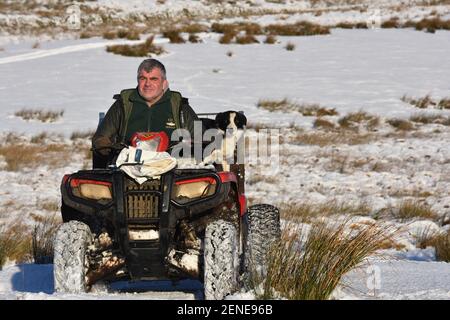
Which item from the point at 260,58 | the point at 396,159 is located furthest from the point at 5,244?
the point at 260,58

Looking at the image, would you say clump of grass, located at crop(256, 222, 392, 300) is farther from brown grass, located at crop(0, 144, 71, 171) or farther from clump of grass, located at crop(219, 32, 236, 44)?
clump of grass, located at crop(219, 32, 236, 44)

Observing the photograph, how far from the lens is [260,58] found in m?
25.7

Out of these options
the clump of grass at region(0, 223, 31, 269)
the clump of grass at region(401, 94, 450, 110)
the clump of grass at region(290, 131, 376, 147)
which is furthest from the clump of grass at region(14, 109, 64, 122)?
the clump of grass at region(0, 223, 31, 269)

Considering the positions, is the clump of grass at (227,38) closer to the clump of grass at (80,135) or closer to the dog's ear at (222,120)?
the clump of grass at (80,135)

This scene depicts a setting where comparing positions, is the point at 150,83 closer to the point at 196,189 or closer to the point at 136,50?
the point at 196,189

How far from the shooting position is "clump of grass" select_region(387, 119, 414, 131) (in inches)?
633

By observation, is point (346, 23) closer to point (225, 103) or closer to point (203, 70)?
point (203, 70)

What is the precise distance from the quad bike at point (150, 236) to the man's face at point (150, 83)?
3.29 ft

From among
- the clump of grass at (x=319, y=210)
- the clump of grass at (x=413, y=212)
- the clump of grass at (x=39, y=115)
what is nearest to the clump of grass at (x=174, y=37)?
the clump of grass at (x=39, y=115)

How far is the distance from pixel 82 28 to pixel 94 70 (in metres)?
14.3

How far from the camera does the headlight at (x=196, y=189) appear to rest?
5.10 m

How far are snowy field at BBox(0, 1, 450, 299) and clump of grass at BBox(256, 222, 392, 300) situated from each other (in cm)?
13
